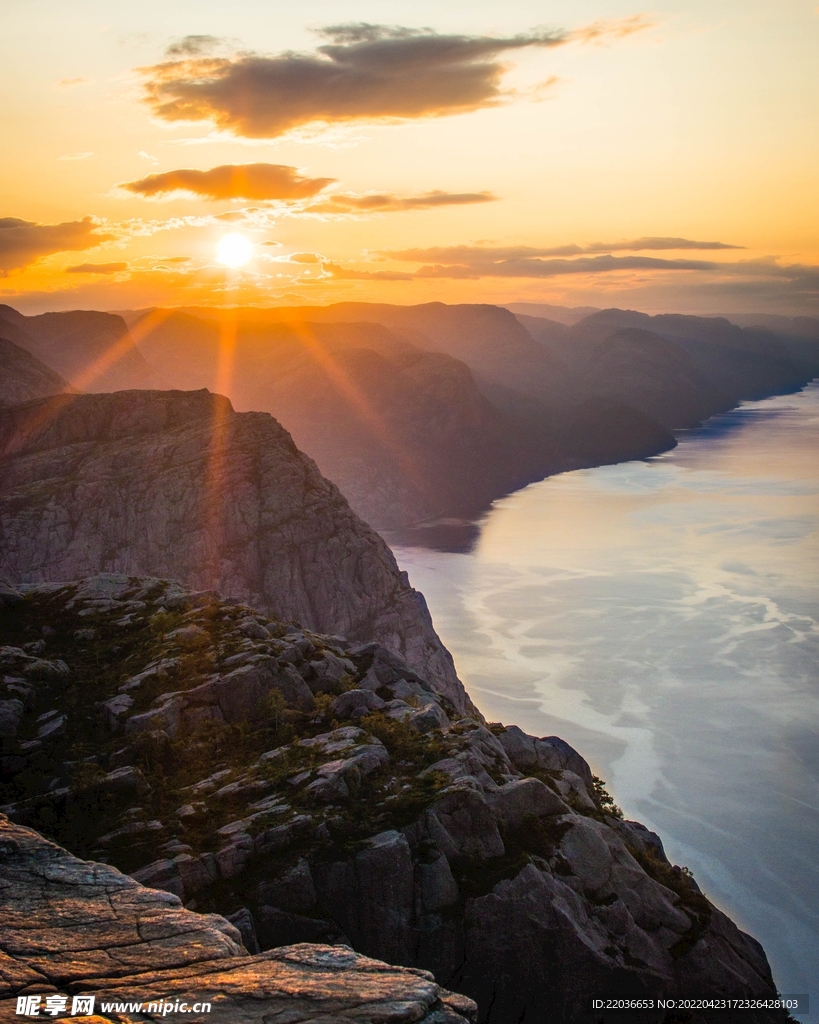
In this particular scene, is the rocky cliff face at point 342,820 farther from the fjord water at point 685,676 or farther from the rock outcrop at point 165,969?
the fjord water at point 685,676

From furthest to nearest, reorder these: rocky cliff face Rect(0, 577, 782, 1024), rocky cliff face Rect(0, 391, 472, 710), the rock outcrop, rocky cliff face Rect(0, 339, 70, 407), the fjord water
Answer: rocky cliff face Rect(0, 339, 70, 407) → rocky cliff face Rect(0, 391, 472, 710) → the fjord water → rocky cliff face Rect(0, 577, 782, 1024) → the rock outcrop

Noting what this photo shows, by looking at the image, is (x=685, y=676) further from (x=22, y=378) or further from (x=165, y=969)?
(x=165, y=969)

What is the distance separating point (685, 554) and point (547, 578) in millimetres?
29807

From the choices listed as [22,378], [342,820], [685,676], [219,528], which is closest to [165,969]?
[342,820]

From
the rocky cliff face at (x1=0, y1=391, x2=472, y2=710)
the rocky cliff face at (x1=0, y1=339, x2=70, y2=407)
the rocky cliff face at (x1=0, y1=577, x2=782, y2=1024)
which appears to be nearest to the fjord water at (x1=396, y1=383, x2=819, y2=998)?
the rocky cliff face at (x1=0, y1=391, x2=472, y2=710)

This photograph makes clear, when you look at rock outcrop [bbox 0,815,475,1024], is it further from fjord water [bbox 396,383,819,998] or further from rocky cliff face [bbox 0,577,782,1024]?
fjord water [bbox 396,383,819,998]

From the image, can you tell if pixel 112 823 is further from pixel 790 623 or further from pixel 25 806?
pixel 790 623

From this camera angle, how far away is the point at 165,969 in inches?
553

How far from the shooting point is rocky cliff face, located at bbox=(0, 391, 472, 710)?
83.9m

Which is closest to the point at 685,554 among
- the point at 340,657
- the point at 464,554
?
the point at 464,554

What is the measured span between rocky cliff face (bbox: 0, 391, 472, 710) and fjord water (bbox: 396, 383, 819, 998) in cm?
1996

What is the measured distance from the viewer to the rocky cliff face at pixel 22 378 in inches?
4739

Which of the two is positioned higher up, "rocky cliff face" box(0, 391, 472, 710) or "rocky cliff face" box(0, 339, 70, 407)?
"rocky cliff face" box(0, 339, 70, 407)

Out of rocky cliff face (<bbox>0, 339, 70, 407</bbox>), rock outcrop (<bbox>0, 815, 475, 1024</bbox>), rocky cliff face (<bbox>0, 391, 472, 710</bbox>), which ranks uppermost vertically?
rocky cliff face (<bbox>0, 339, 70, 407</bbox>)
